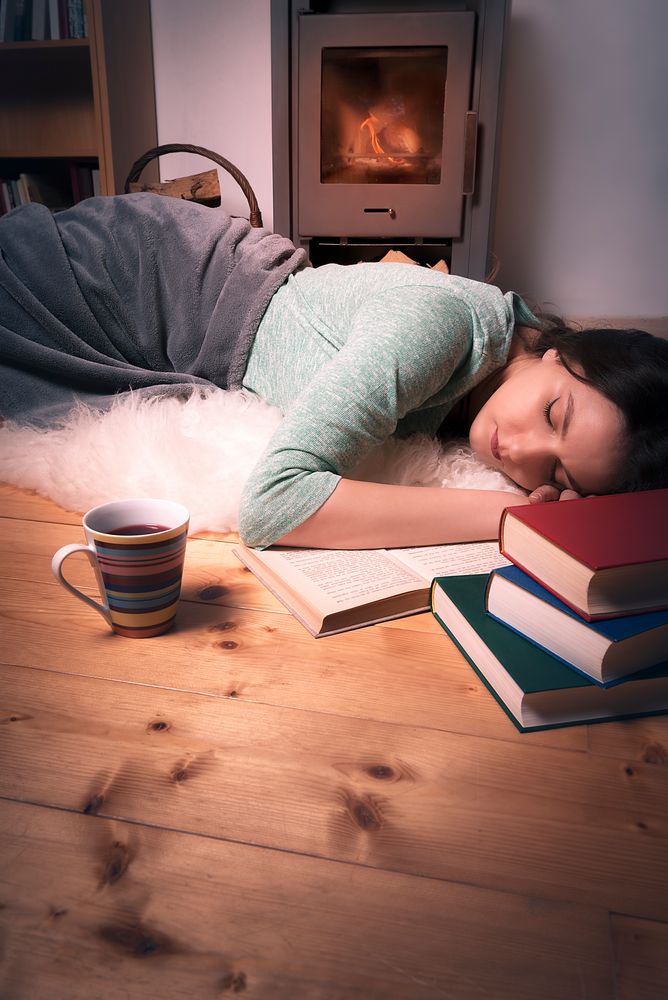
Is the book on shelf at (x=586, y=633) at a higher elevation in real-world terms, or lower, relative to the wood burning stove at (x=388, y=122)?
lower

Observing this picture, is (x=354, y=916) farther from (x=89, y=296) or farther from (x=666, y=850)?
(x=89, y=296)

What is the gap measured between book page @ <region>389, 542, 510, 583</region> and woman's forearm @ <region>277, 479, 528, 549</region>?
15 millimetres

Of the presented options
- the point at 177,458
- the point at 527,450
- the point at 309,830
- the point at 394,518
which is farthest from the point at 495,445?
the point at 309,830

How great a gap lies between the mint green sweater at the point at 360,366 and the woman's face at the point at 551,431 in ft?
0.28

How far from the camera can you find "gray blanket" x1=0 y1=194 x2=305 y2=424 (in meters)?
1.37

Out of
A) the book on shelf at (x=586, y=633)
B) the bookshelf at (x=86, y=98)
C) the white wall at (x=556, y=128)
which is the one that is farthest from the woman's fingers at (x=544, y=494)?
the bookshelf at (x=86, y=98)

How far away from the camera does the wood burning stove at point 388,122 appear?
7.05 feet

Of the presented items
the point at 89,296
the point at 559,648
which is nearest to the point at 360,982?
the point at 559,648

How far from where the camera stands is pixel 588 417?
3.08ft

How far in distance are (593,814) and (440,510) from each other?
0.47 meters

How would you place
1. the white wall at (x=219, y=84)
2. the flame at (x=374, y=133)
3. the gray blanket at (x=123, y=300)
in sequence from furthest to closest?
the white wall at (x=219, y=84)
the flame at (x=374, y=133)
the gray blanket at (x=123, y=300)

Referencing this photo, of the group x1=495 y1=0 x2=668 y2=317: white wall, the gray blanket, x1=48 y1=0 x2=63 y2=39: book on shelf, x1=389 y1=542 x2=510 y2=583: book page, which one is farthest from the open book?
x1=48 y1=0 x2=63 y2=39: book on shelf

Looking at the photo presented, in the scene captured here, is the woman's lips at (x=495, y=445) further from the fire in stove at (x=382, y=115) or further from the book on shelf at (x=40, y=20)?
the book on shelf at (x=40, y=20)

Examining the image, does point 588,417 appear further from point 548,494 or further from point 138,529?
point 138,529
